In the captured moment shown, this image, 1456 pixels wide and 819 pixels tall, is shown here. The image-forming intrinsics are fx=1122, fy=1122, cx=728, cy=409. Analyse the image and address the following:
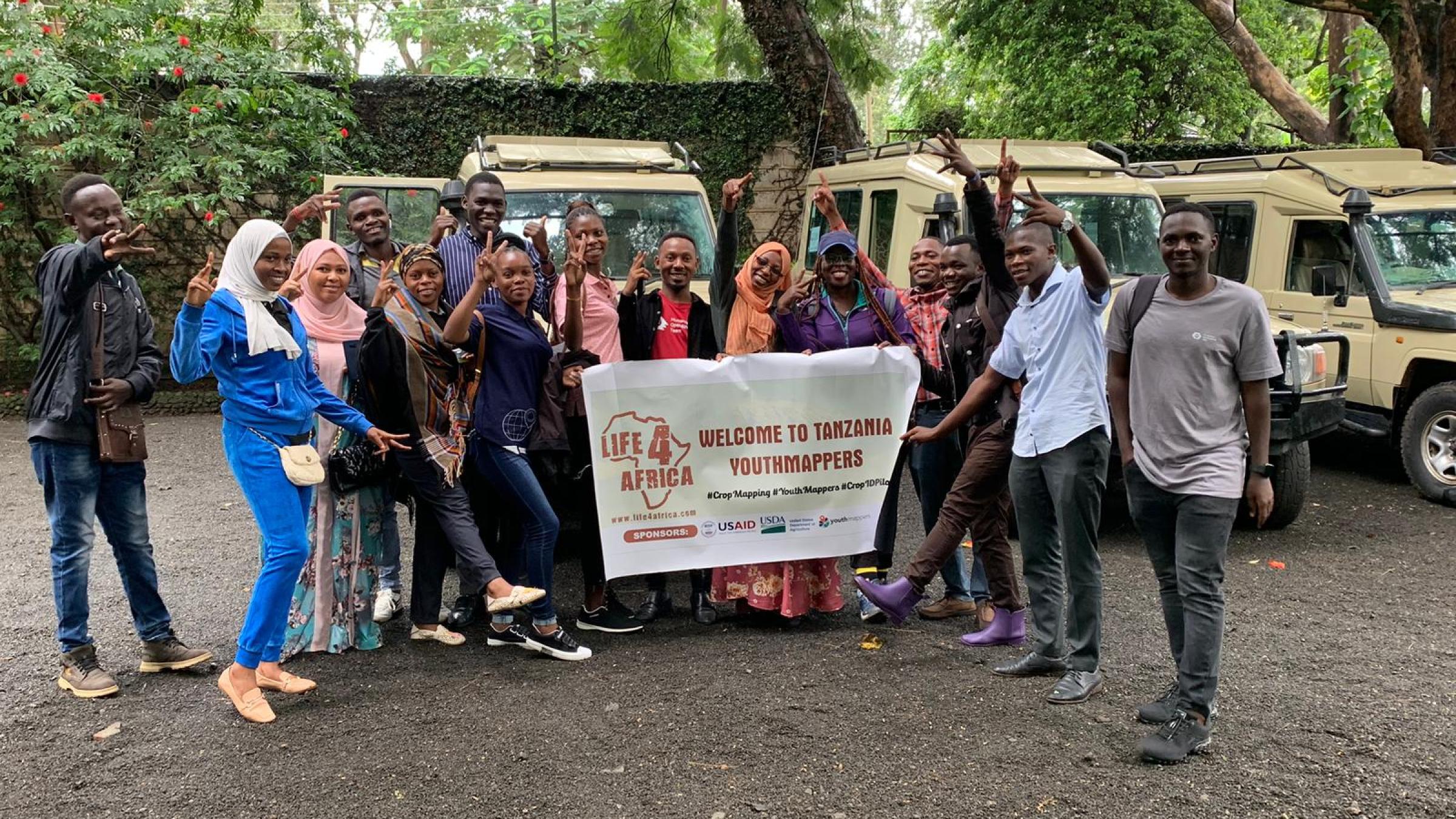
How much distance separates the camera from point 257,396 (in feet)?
13.9

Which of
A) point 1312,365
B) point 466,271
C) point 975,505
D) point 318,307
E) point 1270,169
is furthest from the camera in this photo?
point 1270,169

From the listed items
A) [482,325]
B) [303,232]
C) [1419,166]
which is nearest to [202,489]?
[303,232]

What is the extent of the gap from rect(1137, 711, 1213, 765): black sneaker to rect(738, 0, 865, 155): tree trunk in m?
11.2

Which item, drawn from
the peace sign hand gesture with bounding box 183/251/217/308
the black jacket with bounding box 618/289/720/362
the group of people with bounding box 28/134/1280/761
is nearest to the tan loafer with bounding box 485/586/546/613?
the group of people with bounding box 28/134/1280/761

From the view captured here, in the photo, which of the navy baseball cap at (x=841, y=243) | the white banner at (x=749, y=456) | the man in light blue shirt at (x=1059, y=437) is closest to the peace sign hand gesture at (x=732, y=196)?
the navy baseball cap at (x=841, y=243)

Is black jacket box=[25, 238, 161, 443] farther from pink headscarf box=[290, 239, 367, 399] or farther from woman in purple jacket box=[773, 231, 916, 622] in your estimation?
woman in purple jacket box=[773, 231, 916, 622]

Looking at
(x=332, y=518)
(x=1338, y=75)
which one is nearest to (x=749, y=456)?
(x=332, y=518)

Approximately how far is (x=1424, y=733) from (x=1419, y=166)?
22.3 feet

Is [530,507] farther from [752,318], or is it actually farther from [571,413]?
[752,318]

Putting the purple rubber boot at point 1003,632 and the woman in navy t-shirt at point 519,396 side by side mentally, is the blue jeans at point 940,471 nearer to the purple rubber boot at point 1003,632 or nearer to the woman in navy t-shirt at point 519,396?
the purple rubber boot at point 1003,632

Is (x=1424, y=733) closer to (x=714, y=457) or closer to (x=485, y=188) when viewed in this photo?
(x=714, y=457)

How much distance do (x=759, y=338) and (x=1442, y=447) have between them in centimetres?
576

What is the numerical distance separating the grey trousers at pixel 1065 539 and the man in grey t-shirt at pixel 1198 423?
327mm

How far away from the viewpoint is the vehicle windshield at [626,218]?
7.35 m
